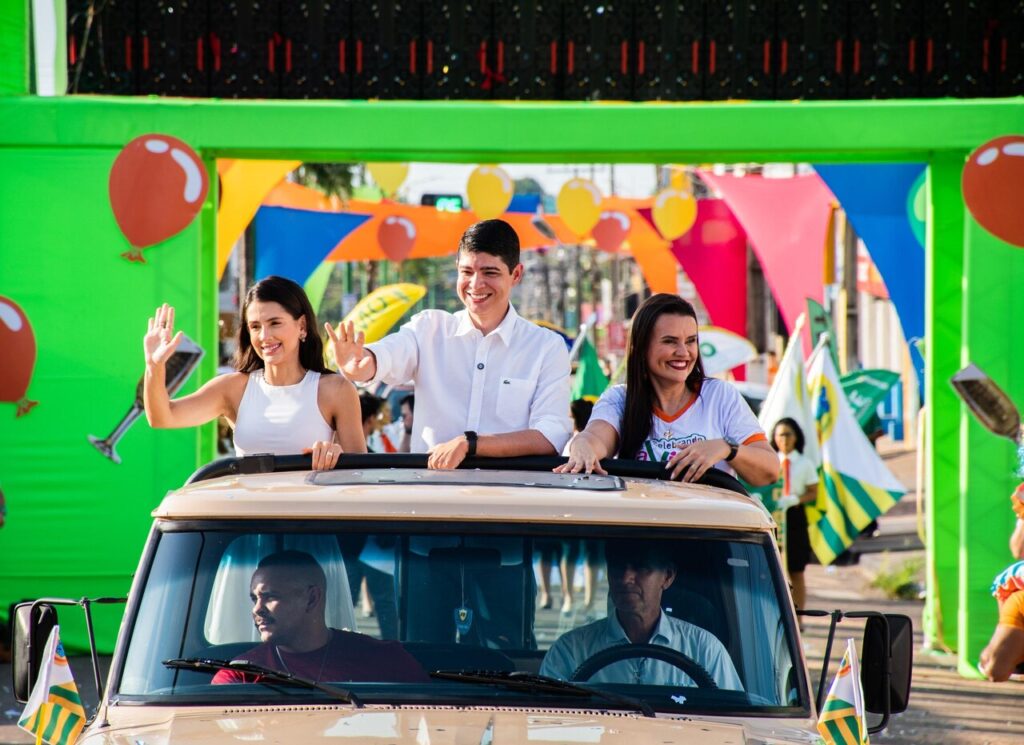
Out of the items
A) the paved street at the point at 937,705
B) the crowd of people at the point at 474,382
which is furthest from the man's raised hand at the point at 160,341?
the paved street at the point at 937,705

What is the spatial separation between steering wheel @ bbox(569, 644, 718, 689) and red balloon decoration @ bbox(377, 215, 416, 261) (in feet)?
52.6

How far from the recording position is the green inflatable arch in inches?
354

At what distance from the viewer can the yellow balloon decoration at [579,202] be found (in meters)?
16.5

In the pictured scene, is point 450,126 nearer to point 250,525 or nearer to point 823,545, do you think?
point 823,545

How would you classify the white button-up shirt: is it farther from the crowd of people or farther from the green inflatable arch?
the green inflatable arch

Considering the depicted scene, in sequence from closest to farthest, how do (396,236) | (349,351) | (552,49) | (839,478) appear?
1. (349,351)
2. (552,49)
3. (839,478)
4. (396,236)

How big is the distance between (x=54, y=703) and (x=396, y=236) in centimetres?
1604

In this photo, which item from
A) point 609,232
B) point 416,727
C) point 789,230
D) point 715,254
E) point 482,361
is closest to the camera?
point 416,727

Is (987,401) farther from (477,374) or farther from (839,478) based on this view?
(477,374)

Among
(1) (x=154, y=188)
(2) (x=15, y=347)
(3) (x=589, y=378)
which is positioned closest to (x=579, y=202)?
(3) (x=589, y=378)

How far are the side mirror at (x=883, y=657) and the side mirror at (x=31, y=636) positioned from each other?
204 cm

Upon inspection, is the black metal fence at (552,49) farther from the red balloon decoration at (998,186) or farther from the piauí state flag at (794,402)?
the piauí state flag at (794,402)

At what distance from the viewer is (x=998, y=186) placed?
29.3 feet

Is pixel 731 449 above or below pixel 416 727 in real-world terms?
above
